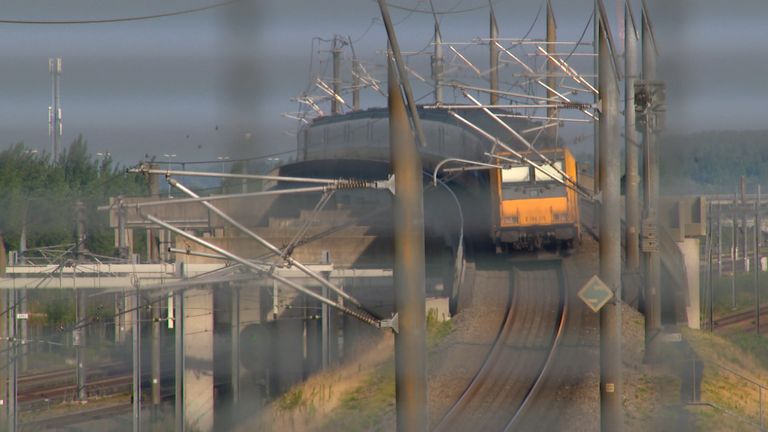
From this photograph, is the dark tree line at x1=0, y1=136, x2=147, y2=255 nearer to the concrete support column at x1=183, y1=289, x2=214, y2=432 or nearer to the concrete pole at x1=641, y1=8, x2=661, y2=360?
the concrete support column at x1=183, y1=289, x2=214, y2=432

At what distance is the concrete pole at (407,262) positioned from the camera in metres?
3.83

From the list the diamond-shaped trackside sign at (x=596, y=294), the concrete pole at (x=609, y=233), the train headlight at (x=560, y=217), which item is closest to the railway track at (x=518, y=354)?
the train headlight at (x=560, y=217)

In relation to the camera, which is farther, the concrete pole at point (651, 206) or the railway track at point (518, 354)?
the concrete pole at point (651, 206)

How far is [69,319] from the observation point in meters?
7.32

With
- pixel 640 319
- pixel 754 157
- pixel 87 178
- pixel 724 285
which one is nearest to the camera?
pixel 87 178

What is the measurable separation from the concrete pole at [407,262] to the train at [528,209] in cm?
1295

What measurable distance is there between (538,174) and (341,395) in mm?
8976

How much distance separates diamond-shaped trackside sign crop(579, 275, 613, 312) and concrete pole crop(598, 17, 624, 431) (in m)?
0.14

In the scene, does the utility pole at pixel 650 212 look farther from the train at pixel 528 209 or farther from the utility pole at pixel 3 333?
the train at pixel 528 209

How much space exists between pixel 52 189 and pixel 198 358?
456cm

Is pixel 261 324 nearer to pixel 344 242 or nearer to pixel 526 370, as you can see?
pixel 344 242

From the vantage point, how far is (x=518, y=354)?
12.0 m

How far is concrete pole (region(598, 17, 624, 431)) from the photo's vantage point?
598 cm

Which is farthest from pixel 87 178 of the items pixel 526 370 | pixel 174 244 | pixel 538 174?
pixel 538 174
